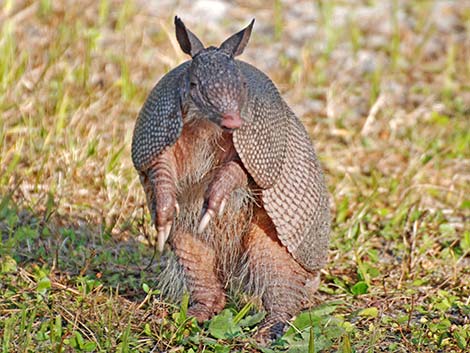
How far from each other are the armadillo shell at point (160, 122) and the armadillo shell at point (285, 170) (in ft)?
0.97

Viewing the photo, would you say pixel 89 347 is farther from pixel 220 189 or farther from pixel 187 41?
pixel 187 41

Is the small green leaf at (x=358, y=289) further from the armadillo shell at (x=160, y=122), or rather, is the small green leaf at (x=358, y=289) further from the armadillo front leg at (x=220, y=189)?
the armadillo shell at (x=160, y=122)

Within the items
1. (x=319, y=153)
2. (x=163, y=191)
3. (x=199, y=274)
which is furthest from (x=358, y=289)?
(x=319, y=153)

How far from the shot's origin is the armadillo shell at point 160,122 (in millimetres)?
4230

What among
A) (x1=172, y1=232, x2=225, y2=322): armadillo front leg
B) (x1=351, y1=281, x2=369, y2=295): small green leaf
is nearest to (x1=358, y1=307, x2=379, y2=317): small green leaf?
(x1=351, y1=281, x2=369, y2=295): small green leaf

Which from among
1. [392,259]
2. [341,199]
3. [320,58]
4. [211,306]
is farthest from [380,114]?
[211,306]

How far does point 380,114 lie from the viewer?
8164 mm

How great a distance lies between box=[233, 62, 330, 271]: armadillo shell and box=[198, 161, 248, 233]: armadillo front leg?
2.6 inches

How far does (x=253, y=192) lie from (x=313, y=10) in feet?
19.3

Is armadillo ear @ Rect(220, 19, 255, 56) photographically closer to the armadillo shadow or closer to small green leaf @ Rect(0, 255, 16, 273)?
the armadillo shadow

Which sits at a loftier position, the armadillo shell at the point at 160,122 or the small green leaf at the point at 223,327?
the armadillo shell at the point at 160,122

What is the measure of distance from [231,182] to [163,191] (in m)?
0.32

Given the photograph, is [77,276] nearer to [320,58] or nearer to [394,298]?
[394,298]

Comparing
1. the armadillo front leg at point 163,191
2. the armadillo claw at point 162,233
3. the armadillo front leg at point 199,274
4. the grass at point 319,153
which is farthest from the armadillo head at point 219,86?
the grass at point 319,153
